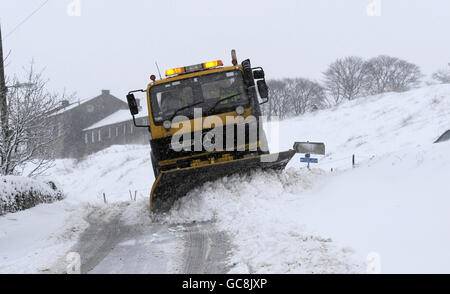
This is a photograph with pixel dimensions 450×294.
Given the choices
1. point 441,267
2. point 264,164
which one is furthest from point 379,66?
point 441,267

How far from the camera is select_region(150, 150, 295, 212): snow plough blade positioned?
786 centimetres

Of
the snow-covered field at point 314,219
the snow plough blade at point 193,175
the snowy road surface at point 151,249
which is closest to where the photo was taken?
the snow-covered field at point 314,219

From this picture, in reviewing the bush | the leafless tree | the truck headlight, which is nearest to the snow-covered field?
the bush

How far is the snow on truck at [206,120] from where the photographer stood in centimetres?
873

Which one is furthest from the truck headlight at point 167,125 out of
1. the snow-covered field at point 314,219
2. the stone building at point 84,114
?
the stone building at point 84,114

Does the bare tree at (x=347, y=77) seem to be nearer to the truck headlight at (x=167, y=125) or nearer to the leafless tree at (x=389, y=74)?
the leafless tree at (x=389, y=74)

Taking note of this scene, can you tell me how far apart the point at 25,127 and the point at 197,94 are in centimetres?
569

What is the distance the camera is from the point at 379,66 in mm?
58656

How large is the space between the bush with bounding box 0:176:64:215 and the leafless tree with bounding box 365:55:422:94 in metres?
54.1

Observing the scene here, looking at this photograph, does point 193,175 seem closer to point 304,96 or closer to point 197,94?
point 197,94

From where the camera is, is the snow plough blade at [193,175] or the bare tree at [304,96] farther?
the bare tree at [304,96]

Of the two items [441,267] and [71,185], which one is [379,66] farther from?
[441,267]

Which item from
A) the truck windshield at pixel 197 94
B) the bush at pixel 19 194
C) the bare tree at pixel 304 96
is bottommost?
the bare tree at pixel 304 96
